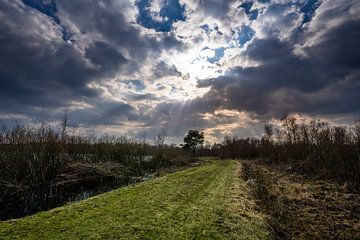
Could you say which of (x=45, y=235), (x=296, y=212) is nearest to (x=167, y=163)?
(x=296, y=212)

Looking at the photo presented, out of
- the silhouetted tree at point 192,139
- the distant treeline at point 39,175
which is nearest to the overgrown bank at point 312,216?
the distant treeline at point 39,175

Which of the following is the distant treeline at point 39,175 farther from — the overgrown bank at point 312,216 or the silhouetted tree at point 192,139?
the silhouetted tree at point 192,139

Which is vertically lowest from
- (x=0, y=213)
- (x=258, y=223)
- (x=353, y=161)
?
(x=0, y=213)

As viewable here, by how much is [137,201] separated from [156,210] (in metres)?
1.58

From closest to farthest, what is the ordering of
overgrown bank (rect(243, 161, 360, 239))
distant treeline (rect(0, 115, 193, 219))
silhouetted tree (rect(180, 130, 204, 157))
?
overgrown bank (rect(243, 161, 360, 239))
distant treeline (rect(0, 115, 193, 219))
silhouetted tree (rect(180, 130, 204, 157))

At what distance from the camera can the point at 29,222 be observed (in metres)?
6.95

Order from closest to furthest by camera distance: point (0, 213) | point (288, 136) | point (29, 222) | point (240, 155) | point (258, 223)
→ point (29, 222), point (258, 223), point (0, 213), point (288, 136), point (240, 155)

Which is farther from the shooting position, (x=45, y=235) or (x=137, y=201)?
(x=137, y=201)

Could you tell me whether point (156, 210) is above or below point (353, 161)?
below

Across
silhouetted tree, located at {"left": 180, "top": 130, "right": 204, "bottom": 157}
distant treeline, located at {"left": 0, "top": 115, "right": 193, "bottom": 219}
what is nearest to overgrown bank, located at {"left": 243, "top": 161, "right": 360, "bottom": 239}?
distant treeline, located at {"left": 0, "top": 115, "right": 193, "bottom": 219}

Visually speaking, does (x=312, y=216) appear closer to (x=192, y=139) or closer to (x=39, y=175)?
(x=39, y=175)

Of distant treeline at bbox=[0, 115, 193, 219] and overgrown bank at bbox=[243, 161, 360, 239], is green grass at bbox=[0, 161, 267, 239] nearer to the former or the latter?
overgrown bank at bbox=[243, 161, 360, 239]

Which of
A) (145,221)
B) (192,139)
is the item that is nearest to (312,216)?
(145,221)

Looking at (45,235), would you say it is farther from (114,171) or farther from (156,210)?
(114,171)
